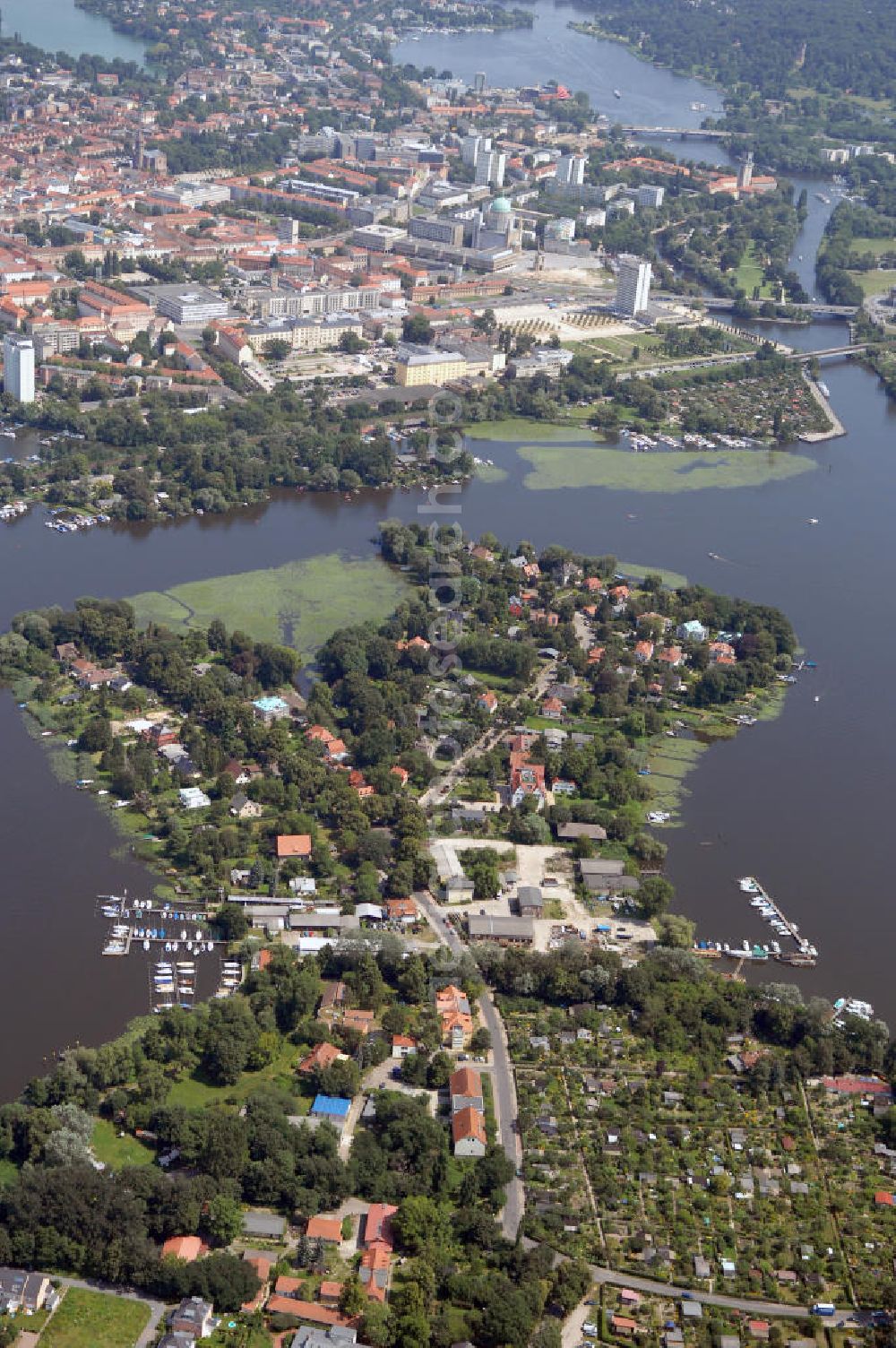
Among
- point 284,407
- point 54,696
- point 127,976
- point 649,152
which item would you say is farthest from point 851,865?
point 649,152

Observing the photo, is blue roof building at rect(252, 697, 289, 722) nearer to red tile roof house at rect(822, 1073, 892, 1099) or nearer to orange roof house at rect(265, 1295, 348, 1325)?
red tile roof house at rect(822, 1073, 892, 1099)

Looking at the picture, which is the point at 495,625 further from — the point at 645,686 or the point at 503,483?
the point at 503,483

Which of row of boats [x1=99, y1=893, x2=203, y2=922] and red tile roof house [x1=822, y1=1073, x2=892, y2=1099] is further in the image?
row of boats [x1=99, y1=893, x2=203, y2=922]

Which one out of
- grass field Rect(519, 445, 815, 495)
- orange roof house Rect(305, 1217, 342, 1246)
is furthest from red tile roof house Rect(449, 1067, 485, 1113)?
grass field Rect(519, 445, 815, 495)

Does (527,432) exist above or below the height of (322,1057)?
below

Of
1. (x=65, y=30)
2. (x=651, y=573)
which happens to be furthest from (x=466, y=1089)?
(x=65, y=30)

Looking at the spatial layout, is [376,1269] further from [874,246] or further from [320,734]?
[874,246]
